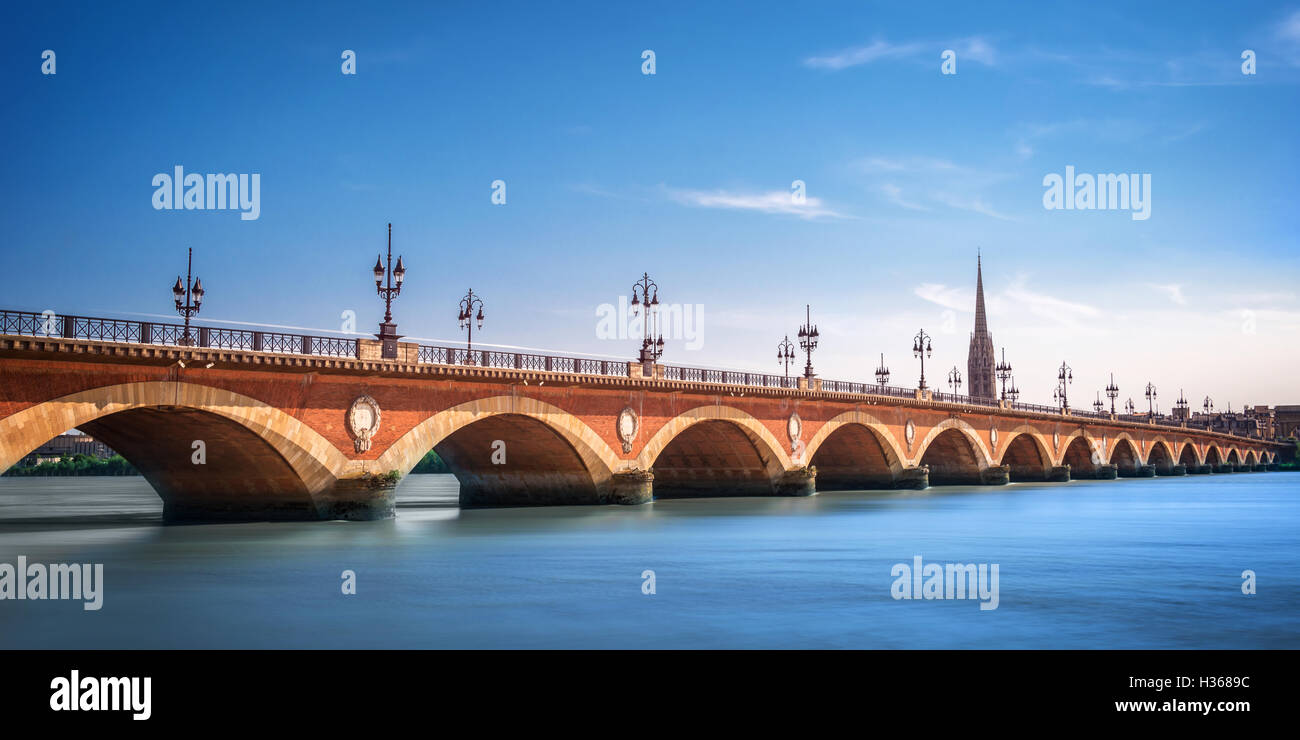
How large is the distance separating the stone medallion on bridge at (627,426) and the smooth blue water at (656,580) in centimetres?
454

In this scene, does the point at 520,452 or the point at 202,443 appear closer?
the point at 202,443

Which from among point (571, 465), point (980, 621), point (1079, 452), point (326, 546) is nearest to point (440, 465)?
point (1079, 452)

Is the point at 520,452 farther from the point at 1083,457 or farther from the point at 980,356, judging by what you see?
the point at 980,356

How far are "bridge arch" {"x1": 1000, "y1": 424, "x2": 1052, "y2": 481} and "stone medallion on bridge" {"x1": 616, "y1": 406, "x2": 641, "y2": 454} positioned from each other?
46658 mm

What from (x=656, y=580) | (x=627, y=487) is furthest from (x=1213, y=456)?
(x=656, y=580)

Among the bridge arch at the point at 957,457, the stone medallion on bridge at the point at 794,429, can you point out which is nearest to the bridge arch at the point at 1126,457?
the bridge arch at the point at 957,457

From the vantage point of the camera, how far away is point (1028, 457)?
87.8 metres

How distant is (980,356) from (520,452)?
427 feet

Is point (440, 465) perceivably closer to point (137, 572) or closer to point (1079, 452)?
point (1079, 452)

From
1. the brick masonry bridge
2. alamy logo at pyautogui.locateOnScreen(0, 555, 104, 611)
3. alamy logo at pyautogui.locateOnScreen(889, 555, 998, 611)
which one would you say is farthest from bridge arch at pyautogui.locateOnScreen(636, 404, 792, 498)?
alamy logo at pyautogui.locateOnScreen(0, 555, 104, 611)

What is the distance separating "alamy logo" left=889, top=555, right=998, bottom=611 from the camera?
19844mm
